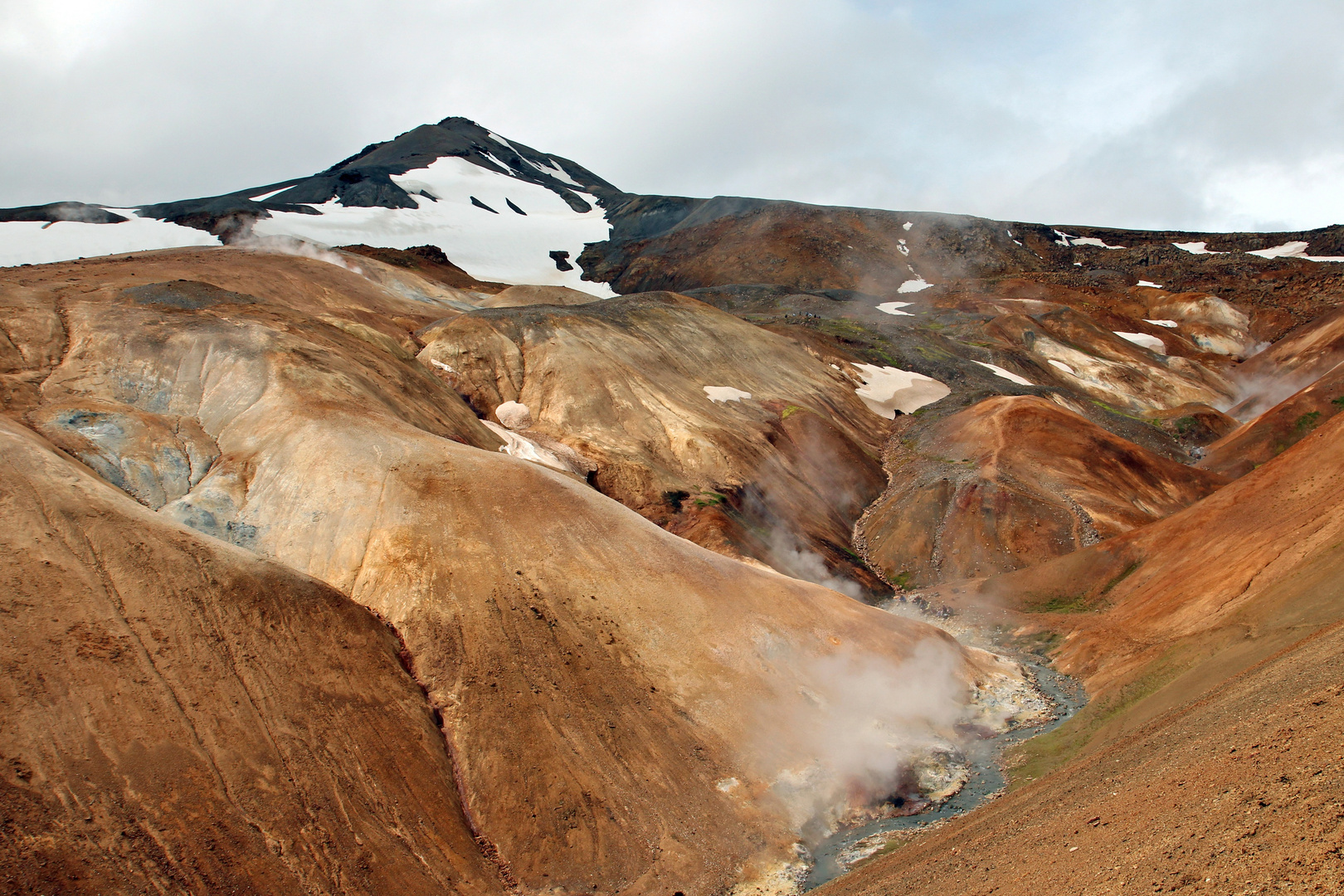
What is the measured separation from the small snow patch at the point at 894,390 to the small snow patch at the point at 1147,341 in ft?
110

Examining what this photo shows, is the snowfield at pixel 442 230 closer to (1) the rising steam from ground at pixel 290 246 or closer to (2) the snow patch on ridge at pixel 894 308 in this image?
(1) the rising steam from ground at pixel 290 246

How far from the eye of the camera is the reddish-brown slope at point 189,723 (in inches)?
496

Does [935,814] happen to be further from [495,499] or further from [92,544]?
[92,544]

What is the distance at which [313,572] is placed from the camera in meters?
20.7

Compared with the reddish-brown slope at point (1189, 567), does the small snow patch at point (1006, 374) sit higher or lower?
higher

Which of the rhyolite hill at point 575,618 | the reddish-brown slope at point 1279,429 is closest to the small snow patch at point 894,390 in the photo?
the rhyolite hill at point 575,618

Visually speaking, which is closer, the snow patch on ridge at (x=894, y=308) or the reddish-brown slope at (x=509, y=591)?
the reddish-brown slope at (x=509, y=591)

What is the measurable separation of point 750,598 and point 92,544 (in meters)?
15.6

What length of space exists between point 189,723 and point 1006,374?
65.6 m

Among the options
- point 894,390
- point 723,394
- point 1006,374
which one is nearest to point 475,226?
point 894,390

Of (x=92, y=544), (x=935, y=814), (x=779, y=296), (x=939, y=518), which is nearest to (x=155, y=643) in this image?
(x=92, y=544)

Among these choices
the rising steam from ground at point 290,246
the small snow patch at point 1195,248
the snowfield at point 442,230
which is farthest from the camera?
the small snow patch at point 1195,248

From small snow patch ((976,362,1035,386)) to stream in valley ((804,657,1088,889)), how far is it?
46.0 metres

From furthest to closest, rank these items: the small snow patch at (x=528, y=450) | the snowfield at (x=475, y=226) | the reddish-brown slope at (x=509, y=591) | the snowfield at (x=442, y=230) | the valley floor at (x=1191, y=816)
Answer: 1. the snowfield at (x=475, y=226)
2. the snowfield at (x=442, y=230)
3. the small snow patch at (x=528, y=450)
4. the reddish-brown slope at (x=509, y=591)
5. the valley floor at (x=1191, y=816)
